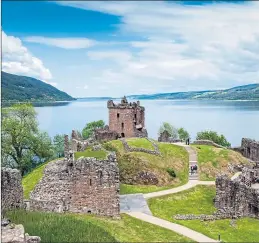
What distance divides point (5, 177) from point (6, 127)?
3876cm

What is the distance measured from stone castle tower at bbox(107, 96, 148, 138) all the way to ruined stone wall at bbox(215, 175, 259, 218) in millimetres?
29301

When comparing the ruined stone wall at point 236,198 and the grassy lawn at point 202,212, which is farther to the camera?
the ruined stone wall at point 236,198

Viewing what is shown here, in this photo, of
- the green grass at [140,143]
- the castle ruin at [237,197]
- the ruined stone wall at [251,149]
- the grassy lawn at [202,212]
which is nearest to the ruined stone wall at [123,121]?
the green grass at [140,143]

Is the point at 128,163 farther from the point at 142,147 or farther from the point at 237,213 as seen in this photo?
the point at 237,213

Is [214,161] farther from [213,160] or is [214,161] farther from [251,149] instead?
[251,149]

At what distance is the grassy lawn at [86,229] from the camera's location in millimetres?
25609

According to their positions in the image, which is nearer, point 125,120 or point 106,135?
point 106,135

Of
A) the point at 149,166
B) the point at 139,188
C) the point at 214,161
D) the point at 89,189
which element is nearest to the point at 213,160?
the point at 214,161

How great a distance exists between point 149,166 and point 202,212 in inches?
474

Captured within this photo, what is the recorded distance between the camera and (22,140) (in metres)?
68.1

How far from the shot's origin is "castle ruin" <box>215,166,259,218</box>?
126 feet

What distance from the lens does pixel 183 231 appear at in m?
31.6

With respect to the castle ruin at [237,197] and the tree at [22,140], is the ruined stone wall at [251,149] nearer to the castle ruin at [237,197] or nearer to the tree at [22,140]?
the castle ruin at [237,197]

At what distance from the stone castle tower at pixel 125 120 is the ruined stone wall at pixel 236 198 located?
1154 inches
